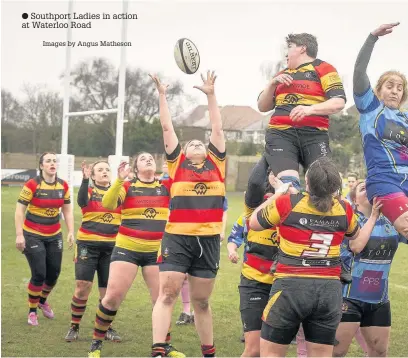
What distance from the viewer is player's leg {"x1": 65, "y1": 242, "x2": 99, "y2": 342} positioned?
8.71 meters

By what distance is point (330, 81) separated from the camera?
584 cm

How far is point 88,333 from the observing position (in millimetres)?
9008

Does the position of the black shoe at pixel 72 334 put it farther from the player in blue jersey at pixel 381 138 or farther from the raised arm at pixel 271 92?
the player in blue jersey at pixel 381 138

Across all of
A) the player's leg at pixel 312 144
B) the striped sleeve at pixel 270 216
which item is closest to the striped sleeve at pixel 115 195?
the player's leg at pixel 312 144

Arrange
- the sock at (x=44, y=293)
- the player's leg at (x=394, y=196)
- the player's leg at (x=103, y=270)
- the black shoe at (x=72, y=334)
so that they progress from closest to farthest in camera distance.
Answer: the player's leg at (x=394, y=196)
the black shoe at (x=72, y=334)
the player's leg at (x=103, y=270)
the sock at (x=44, y=293)

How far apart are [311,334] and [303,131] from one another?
1770 millimetres

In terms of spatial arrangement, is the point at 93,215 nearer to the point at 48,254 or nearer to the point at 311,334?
the point at 48,254

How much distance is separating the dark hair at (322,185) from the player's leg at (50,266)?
18.2 ft

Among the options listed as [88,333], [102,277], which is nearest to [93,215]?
[102,277]

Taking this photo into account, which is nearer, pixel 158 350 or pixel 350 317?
pixel 350 317

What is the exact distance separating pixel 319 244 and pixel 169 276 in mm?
2018

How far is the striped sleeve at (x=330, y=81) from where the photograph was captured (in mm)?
5789

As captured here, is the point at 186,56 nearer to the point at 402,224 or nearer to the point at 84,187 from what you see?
the point at 84,187

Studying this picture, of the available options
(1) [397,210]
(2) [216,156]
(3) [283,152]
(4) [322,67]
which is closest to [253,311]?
(3) [283,152]
